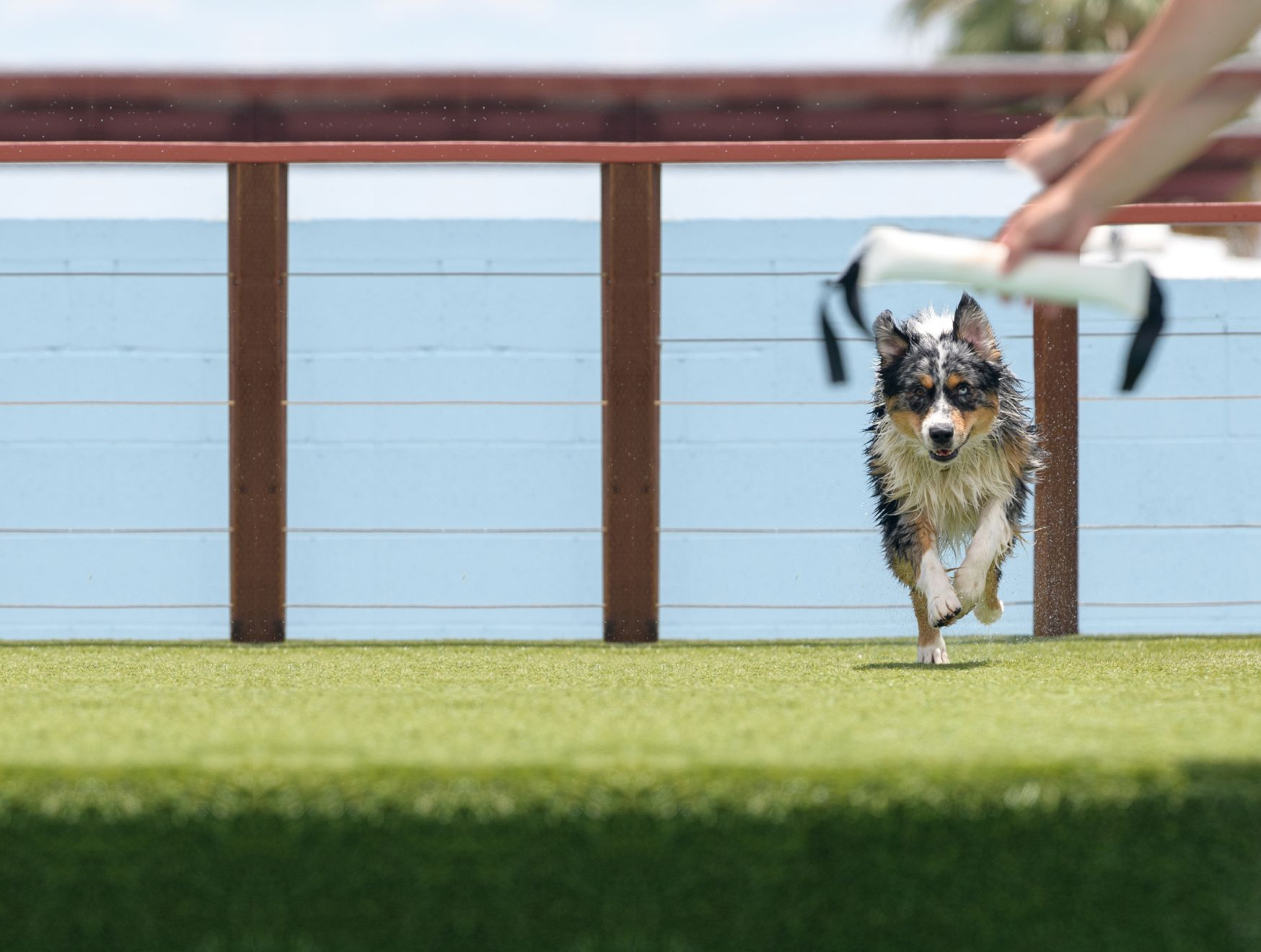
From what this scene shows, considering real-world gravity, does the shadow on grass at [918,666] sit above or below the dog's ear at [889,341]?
below

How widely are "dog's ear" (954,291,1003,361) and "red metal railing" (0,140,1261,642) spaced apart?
1572mm

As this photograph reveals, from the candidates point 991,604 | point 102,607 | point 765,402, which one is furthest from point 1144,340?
point 102,607

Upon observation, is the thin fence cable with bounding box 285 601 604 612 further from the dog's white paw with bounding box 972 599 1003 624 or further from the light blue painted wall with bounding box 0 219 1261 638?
the dog's white paw with bounding box 972 599 1003 624

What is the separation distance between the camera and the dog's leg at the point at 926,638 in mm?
4605

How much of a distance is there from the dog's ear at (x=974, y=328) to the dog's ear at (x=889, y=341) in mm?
158

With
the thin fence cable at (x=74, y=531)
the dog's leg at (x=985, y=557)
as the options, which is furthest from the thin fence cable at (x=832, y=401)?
the thin fence cable at (x=74, y=531)

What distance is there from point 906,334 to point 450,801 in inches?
116

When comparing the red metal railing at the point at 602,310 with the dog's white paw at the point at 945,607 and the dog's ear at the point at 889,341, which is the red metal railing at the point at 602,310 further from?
the dog's white paw at the point at 945,607

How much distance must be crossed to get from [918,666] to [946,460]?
0.65m

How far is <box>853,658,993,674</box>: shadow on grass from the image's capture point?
4.40 m

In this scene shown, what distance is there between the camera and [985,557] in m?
4.40

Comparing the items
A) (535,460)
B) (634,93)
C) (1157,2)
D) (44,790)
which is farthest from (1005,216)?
(1157,2)

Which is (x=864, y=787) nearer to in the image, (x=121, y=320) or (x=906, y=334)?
(x=906, y=334)

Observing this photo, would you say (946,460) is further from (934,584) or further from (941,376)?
(934,584)
